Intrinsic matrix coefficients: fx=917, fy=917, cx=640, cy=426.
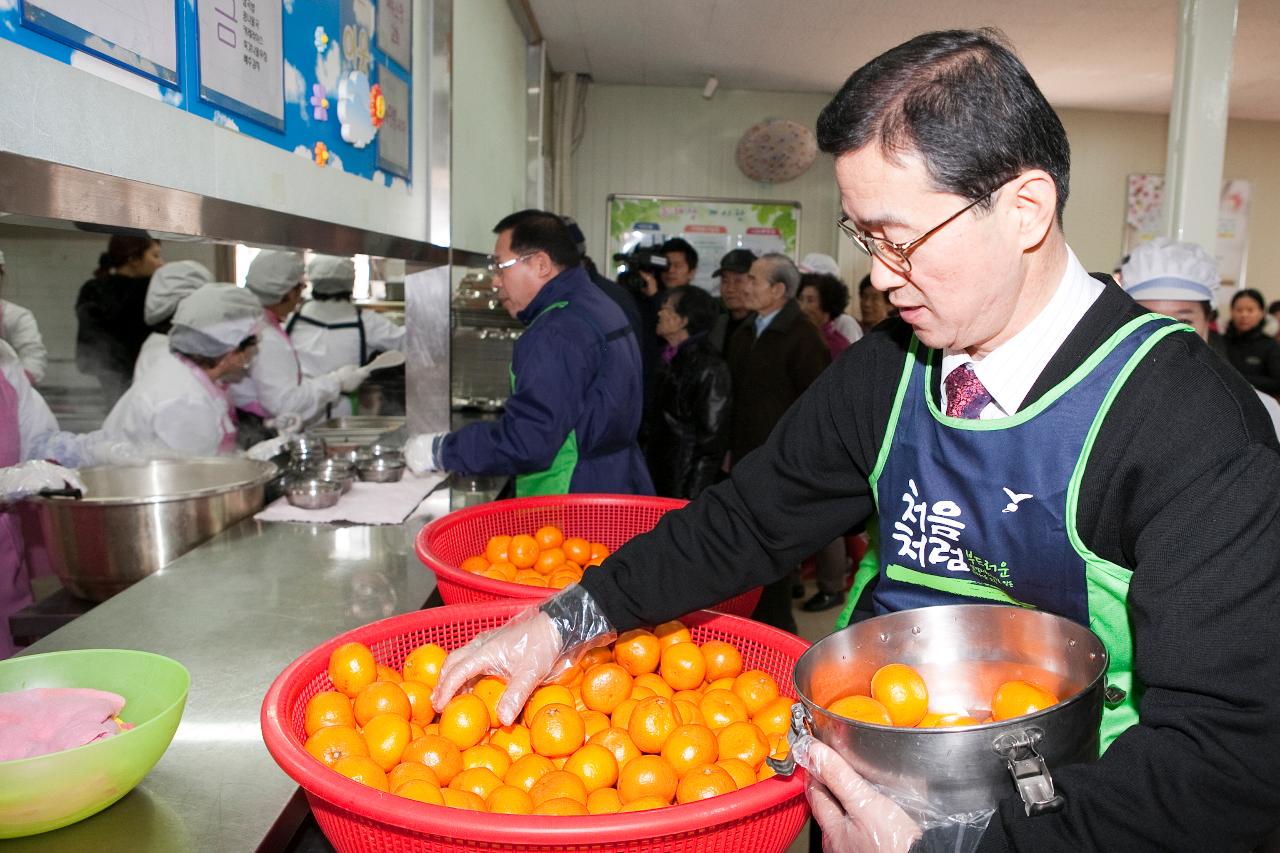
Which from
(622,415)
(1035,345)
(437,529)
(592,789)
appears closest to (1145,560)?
(1035,345)

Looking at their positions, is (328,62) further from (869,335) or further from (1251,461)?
(1251,461)

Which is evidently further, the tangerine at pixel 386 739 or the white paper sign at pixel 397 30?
the white paper sign at pixel 397 30

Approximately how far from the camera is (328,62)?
2.59m

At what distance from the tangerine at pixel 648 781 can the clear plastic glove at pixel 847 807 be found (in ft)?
0.73

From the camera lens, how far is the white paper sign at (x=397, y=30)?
3.04m

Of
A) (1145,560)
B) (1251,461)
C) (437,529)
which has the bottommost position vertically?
(437,529)

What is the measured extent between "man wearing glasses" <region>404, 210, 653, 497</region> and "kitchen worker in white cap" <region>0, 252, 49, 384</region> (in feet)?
6.53

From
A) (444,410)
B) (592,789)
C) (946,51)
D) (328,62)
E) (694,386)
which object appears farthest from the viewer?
(694,386)

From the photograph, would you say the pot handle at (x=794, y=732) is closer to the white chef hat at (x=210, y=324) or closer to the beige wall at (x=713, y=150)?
the white chef hat at (x=210, y=324)

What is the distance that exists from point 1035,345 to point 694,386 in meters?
3.66

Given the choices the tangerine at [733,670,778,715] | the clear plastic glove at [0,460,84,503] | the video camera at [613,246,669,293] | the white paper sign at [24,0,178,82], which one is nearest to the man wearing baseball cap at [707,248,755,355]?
the video camera at [613,246,669,293]

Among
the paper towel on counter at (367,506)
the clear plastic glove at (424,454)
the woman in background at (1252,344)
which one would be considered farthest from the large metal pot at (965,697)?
the woman in background at (1252,344)

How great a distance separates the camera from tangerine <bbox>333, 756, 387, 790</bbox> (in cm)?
109

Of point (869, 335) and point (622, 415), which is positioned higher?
point (869, 335)
